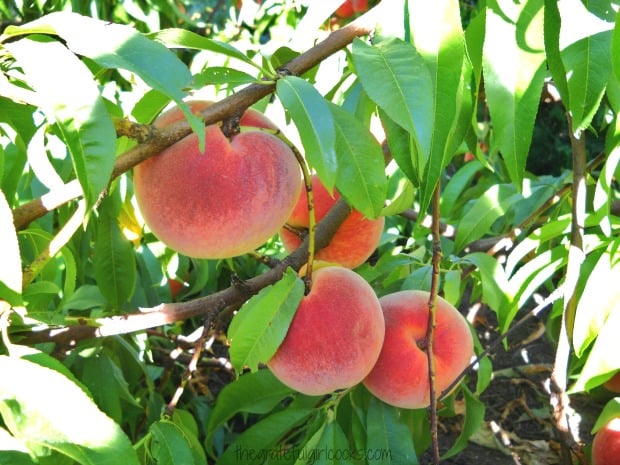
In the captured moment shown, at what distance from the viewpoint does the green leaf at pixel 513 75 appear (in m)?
0.66

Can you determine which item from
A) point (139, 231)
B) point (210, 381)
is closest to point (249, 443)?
point (139, 231)

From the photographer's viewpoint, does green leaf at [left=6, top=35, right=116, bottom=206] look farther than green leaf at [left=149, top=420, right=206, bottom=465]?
No

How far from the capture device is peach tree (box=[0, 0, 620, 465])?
0.54 meters

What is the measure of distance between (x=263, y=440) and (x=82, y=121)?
76 centimetres

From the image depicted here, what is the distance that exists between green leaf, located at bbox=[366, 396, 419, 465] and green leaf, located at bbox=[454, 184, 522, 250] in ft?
0.95

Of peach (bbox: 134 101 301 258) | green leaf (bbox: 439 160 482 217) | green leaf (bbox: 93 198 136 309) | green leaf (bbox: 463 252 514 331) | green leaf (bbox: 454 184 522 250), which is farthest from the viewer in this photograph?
green leaf (bbox: 439 160 482 217)

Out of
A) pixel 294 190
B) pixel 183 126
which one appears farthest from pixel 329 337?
pixel 183 126

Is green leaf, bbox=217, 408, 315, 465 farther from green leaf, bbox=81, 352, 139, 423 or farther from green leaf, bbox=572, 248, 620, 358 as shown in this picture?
green leaf, bbox=572, 248, 620, 358

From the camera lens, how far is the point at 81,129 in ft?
1.71

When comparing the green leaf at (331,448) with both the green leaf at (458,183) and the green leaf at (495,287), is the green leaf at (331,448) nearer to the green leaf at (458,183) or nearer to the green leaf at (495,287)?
the green leaf at (495,287)

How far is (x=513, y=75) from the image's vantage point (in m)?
0.67

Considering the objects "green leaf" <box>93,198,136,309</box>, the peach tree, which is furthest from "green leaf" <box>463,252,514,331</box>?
"green leaf" <box>93,198,136,309</box>

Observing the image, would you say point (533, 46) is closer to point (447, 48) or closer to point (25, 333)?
point (447, 48)

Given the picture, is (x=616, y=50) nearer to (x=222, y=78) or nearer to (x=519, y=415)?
(x=222, y=78)
